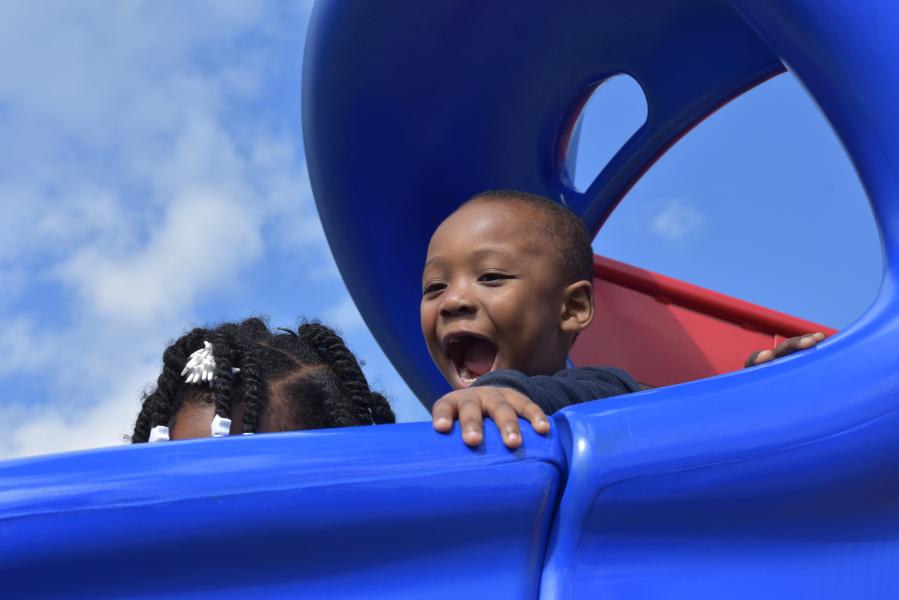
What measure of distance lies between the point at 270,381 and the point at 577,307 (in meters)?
0.40

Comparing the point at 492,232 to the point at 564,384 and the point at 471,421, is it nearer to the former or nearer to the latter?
the point at 564,384

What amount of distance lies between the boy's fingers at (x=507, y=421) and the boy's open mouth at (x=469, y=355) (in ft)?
1.82

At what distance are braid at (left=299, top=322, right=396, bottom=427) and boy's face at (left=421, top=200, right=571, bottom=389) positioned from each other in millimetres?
94

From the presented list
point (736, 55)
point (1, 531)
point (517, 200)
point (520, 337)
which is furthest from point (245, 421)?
point (736, 55)

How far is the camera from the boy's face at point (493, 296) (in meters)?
1.19

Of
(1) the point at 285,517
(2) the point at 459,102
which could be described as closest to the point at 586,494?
(1) the point at 285,517

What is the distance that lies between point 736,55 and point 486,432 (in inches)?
49.2

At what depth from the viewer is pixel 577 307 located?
1.30 m

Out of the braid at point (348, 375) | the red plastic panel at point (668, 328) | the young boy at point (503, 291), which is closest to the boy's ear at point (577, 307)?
the young boy at point (503, 291)

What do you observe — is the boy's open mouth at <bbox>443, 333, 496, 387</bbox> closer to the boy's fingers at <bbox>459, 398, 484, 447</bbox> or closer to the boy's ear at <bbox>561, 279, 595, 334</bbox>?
the boy's ear at <bbox>561, 279, 595, 334</bbox>

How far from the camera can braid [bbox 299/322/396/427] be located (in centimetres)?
122

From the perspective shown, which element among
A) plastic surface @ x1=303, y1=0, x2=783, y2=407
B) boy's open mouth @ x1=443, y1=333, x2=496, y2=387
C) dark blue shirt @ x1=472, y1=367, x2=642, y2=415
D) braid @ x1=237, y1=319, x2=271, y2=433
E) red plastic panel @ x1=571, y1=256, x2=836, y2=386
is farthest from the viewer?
red plastic panel @ x1=571, y1=256, x2=836, y2=386

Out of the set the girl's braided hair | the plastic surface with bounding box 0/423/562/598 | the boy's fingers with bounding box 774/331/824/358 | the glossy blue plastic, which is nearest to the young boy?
the girl's braided hair

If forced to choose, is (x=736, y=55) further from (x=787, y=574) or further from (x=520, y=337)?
(x=787, y=574)
